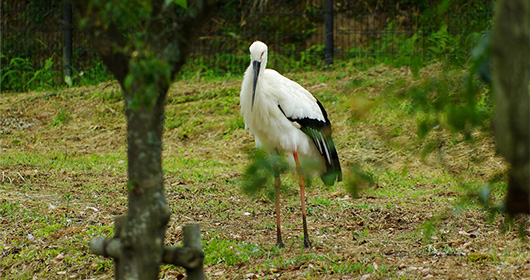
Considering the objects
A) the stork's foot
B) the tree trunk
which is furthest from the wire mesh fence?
the tree trunk

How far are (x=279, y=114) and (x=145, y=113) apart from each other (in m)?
2.68

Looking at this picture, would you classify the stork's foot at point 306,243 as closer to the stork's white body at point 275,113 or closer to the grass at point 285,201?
the grass at point 285,201

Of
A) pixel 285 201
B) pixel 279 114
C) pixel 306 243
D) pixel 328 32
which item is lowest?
pixel 306 243

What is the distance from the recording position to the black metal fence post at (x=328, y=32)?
909cm

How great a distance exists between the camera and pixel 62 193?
16.1ft

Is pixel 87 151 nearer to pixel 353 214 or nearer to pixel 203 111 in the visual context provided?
pixel 203 111

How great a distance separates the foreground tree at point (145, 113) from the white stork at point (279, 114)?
238cm

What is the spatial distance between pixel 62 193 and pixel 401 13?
6.46 metres

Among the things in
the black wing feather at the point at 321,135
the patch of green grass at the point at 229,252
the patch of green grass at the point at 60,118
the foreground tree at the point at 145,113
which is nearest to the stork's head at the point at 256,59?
the black wing feather at the point at 321,135

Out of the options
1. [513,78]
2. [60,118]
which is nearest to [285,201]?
[513,78]

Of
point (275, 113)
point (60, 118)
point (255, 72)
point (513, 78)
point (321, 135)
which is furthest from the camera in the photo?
point (60, 118)

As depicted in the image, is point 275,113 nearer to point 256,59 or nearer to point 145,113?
point 256,59

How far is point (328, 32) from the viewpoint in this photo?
912 centimetres

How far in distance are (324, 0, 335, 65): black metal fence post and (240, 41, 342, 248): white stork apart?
460 centimetres
